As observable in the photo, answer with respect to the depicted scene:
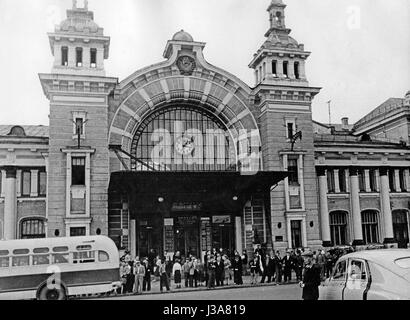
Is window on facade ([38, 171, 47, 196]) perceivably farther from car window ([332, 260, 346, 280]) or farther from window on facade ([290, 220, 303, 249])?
car window ([332, 260, 346, 280])

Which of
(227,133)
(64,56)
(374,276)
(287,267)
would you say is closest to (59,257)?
(374,276)

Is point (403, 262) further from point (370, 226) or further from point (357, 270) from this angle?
point (370, 226)

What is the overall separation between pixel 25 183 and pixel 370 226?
17.6m

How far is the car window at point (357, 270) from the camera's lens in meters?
7.51

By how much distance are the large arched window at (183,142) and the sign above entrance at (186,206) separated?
5.22 feet

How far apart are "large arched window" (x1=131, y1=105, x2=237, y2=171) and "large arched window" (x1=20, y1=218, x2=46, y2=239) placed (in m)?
4.79

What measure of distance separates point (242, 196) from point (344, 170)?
22.9ft

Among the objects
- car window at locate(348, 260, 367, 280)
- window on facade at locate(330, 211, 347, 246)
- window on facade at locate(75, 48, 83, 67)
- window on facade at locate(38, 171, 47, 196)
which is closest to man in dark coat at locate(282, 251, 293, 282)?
window on facade at locate(330, 211, 347, 246)

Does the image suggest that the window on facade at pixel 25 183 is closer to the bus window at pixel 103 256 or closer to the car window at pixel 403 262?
the bus window at pixel 103 256

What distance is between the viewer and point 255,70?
2430 centimetres

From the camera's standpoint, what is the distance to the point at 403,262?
23.4 ft

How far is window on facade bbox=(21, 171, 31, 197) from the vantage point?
21148 millimetres

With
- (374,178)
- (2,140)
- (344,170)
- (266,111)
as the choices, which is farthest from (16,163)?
(374,178)

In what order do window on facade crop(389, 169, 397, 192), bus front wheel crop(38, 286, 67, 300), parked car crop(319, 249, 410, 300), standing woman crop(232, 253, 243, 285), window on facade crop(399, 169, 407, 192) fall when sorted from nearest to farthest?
parked car crop(319, 249, 410, 300) → bus front wheel crop(38, 286, 67, 300) → standing woman crop(232, 253, 243, 285) → window on facade crop(389, 169, 397, 192) → window on facade crop(399, 169, 407, 192)
